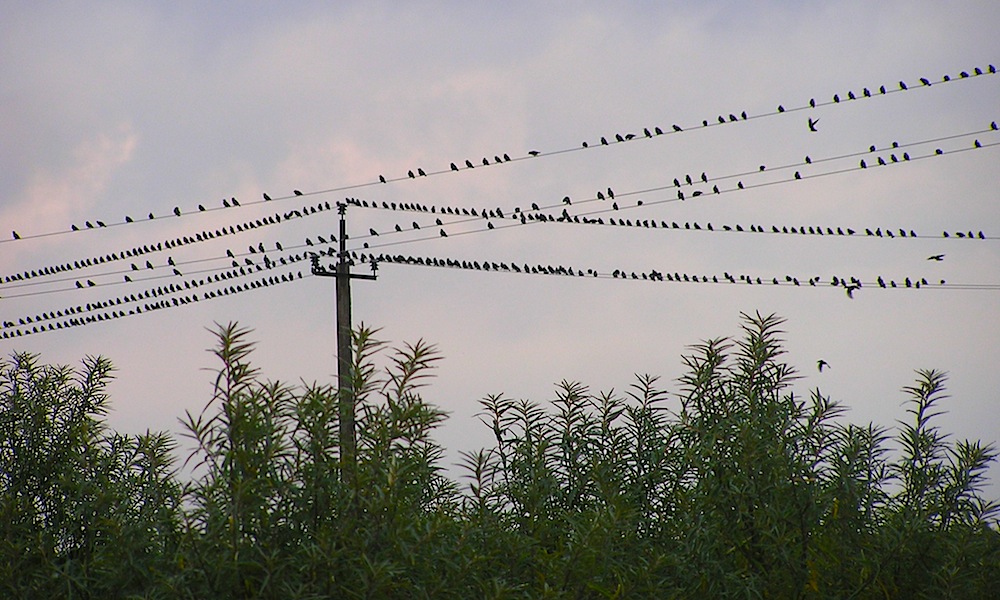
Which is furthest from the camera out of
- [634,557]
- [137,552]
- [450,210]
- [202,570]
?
[450,210]

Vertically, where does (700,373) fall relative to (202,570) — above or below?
above

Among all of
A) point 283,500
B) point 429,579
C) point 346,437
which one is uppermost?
point 346,437

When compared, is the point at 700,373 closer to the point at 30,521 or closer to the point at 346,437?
the point at 346,437

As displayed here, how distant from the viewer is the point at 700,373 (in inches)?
326

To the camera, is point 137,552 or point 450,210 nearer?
point 137,552

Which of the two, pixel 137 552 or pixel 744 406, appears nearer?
pixel 137 552

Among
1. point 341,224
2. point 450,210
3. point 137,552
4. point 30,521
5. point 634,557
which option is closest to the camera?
point 137,552

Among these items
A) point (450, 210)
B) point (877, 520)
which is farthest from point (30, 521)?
point (450, 210)

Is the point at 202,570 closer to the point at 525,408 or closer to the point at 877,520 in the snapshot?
the point at 525,408

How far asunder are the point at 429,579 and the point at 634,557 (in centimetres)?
181

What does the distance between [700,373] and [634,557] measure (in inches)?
67.0

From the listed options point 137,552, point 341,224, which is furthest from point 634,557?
point 341,224

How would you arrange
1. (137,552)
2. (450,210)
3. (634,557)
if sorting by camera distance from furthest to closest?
(450,210) < (634,557) < (137,552)

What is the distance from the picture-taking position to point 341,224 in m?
21.3
